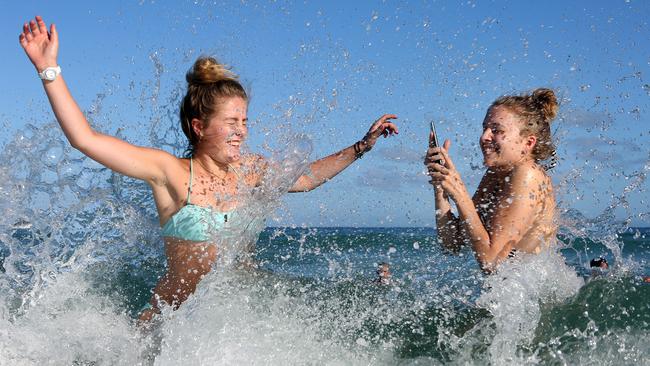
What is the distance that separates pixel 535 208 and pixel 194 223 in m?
1.94

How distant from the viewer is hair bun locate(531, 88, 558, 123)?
3885 mm

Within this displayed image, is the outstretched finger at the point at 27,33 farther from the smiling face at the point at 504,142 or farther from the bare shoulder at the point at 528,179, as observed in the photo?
the bare shoulder at the point at 528,179

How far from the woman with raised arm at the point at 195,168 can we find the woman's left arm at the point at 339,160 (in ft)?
1.38

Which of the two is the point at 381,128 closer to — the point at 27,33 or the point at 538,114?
the point at 538,114

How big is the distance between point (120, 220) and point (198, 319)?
7.51 ft

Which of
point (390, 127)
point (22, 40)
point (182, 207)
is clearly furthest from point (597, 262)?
point (22, 40)

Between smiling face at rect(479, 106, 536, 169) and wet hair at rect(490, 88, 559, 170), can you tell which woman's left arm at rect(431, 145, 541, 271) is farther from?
wet hair at rect(490, 88, 559, 170)

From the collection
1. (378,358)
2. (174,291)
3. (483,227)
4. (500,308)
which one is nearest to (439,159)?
(483,227)

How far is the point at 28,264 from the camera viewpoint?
15.3 ft

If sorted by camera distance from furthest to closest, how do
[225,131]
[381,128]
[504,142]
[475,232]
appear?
[381,128] → [225,131] → [504,142] → [475,232]

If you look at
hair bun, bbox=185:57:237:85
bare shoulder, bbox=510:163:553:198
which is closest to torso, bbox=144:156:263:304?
hair bun, bbox=185:57:237:85

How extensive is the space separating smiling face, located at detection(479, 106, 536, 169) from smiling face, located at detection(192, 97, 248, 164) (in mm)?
1466

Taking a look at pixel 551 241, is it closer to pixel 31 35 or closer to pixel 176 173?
pixel 176 173

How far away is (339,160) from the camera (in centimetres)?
455
